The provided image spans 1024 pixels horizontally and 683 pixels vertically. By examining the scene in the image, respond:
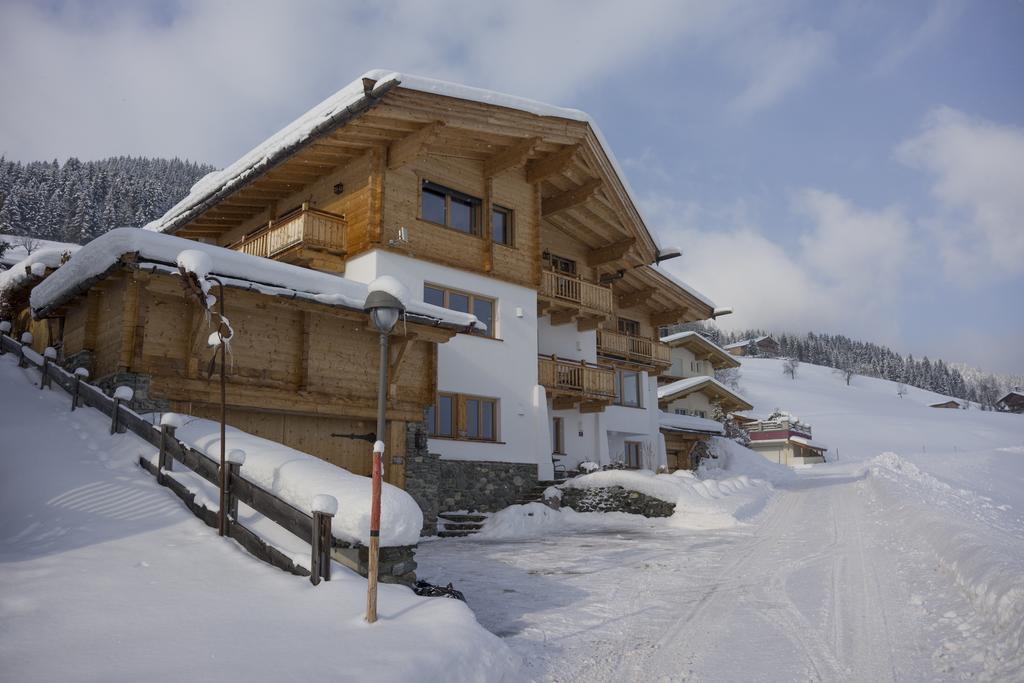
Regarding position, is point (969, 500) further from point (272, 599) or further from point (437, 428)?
point (272, 599)

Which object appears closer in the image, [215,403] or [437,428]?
[215,403]

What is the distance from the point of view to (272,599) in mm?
6023

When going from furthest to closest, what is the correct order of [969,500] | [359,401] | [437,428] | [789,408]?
[789,408] → [969,500] → [437,428] → [359,401]

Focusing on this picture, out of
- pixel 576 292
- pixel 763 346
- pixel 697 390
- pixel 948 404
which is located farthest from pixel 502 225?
pixel 763 346

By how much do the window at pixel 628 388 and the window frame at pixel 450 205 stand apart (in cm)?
1013

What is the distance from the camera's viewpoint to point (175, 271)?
1152 centimetres

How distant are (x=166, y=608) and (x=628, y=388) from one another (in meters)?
24.6

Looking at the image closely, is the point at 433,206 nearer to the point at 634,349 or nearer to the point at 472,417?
the point at 472,417

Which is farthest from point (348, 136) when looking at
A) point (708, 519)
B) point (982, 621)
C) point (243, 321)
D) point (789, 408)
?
point (789, 408)

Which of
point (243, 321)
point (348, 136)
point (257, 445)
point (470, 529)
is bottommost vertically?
point (470, 529)

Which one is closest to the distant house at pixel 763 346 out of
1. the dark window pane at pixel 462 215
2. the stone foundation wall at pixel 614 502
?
the stone foundation wall at pixel 614 502

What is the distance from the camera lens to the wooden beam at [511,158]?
65.4 feet

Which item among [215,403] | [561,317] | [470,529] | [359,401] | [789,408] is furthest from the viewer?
[789,408]

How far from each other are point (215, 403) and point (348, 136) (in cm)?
768
